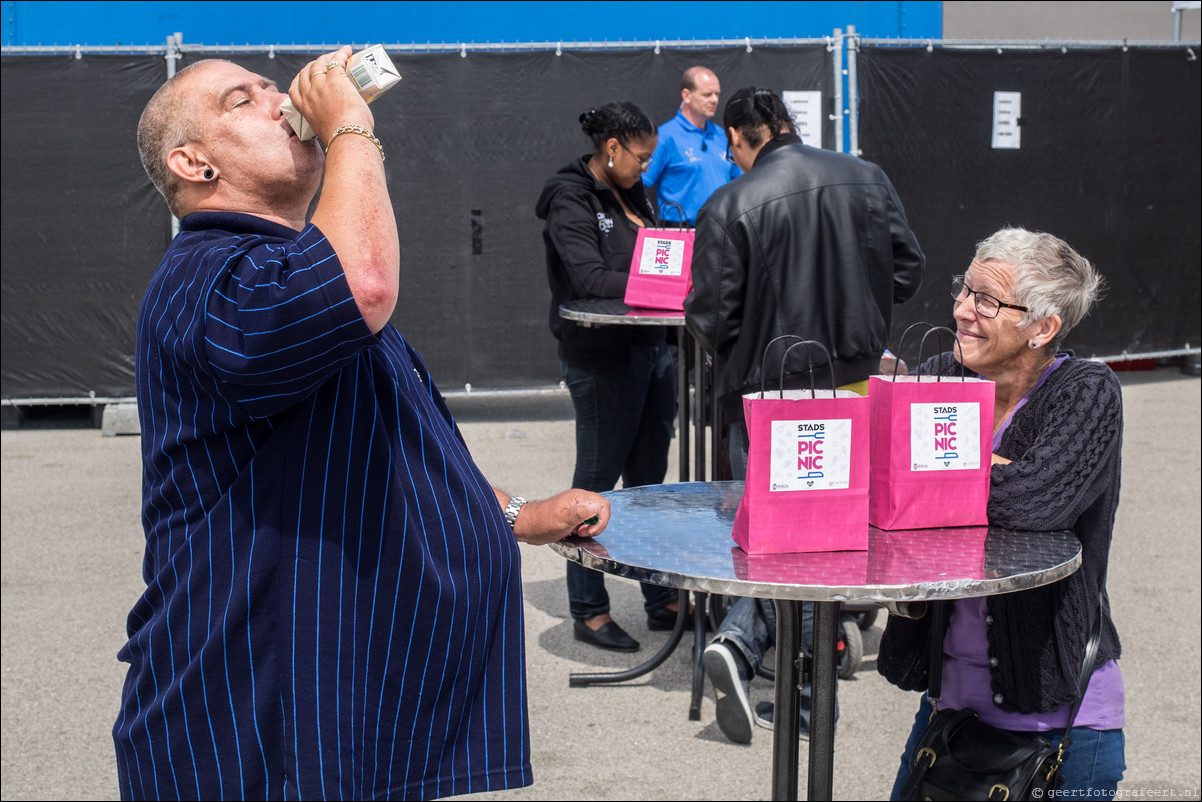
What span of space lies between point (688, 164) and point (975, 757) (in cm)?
490

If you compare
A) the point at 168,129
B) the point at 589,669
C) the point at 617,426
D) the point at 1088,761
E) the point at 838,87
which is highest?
the point at 838,87

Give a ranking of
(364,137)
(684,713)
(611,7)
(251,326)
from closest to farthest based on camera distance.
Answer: (251,326) < (364,137) < (684,713) < (611,7)

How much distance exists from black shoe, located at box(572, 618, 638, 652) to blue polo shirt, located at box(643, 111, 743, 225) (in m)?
2.96

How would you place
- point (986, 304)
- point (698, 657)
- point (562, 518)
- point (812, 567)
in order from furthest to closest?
point (698, 657) → point (986, 304) → point (562, 518) → point (812, 567)

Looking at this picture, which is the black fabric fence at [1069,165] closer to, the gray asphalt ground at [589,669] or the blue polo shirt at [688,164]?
the blue polo shirt at [688,164]

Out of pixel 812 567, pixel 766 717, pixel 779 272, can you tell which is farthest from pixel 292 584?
pixel 766 717

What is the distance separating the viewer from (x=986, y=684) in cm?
223

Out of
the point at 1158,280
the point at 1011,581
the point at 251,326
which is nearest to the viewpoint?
the point at 251,326

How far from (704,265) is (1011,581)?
1.88 metres

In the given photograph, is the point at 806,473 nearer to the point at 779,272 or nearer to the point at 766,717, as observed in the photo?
the point at 779,272

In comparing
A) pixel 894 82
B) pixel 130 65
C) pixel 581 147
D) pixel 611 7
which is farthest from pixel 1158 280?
pixel 130 65

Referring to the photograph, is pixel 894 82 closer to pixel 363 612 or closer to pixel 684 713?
pixel 684 713

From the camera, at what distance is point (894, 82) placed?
797cm

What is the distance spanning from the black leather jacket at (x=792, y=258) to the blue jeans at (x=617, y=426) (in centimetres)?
59
